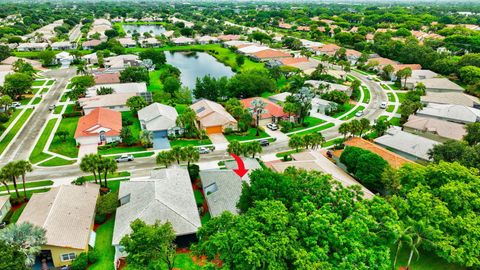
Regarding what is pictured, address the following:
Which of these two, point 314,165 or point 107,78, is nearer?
point 314,165

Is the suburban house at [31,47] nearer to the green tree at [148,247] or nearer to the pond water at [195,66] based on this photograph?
the pond water at [195,66]

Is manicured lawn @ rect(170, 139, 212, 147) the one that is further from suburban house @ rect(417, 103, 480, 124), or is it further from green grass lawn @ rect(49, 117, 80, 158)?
suburban house @ rect(417, 103, 480, 124)

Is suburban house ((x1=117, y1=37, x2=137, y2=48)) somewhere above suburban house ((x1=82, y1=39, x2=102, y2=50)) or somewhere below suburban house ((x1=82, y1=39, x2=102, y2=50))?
below

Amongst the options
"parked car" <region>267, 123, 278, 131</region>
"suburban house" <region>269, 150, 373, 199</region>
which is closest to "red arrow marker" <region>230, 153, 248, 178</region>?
"suburban house" <region>269, 150, 373, 199</region>

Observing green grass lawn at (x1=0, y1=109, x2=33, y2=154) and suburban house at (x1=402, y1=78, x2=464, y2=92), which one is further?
suburban house at (x1=402, y1=78, x2=464, y2=92)

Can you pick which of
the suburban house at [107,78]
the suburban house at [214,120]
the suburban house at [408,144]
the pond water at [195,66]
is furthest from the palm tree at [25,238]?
the pond water at [195,66]

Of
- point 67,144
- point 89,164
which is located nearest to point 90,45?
point 67,144

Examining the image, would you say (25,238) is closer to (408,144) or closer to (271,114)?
(271,114)

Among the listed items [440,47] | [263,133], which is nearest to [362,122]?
[263,133]
